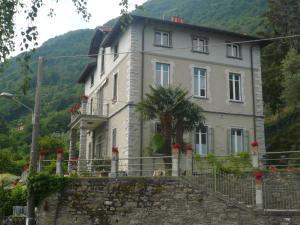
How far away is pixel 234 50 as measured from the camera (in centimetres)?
2678

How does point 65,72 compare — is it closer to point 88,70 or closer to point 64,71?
point 64,71

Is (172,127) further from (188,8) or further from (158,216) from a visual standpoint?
(188,8)

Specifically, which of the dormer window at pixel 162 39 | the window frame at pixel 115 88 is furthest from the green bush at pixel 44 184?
the dormer window at pixel 162 39

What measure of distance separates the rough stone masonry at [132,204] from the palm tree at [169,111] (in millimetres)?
3149

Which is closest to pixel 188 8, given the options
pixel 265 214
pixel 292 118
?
pixel 292 118

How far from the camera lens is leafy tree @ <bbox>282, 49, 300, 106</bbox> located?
30.6 m

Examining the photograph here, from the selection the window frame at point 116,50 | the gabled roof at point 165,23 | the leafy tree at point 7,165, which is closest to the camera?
the gabled roof at point 165,23

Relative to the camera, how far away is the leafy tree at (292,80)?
3057cm

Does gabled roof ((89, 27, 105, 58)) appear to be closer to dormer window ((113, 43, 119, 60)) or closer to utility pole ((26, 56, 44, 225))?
dormer window ((113, 43, 119, 60))

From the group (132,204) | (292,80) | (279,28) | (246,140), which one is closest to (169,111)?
(132,204)

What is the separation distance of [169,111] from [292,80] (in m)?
13.6

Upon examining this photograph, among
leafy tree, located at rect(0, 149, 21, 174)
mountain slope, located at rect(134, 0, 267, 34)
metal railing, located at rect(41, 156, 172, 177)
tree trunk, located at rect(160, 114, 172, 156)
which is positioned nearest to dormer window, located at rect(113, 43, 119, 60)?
metal railing, located at rect(41, 156, 172, 177)

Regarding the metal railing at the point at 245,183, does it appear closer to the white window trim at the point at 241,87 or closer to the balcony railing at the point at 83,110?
the white window trim at the point at 241,87

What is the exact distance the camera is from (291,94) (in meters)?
31.0
